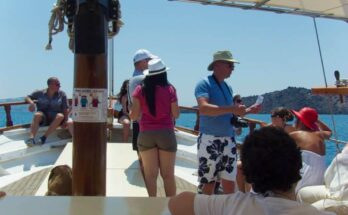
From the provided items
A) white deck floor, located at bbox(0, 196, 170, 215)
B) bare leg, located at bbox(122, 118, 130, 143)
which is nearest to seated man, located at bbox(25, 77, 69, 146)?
bare leg, located at bbox(122, 118, 130, 143)

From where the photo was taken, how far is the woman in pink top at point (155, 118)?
3.75 metres

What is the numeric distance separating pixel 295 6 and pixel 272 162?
2813 millimetres

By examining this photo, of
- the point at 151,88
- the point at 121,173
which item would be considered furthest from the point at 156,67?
the point at 121,173

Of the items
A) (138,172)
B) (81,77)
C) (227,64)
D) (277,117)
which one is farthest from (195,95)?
(138,172)

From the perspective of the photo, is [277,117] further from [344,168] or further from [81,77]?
[81,77]

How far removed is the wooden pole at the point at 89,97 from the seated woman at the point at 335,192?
5.00 ft

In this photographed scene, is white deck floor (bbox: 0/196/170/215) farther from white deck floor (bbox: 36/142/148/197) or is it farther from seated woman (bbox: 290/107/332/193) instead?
white deck floor (bbox: 36/142/148/197)

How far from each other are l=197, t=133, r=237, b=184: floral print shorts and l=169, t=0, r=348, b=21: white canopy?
1.26 m

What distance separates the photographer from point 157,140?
3770 mm

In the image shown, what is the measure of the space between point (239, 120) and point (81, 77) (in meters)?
1.55

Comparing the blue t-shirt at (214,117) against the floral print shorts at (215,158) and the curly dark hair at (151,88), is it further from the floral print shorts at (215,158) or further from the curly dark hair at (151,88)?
the curly dark hair at (151,88)

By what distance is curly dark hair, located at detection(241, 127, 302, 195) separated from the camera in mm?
1608

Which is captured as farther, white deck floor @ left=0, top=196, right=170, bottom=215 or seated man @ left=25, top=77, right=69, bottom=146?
seated man @ left=25, top=77, right=69, bottom=146

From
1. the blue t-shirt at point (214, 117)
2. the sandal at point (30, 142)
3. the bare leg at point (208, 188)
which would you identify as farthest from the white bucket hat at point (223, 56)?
the sandal at point (30, 142)
